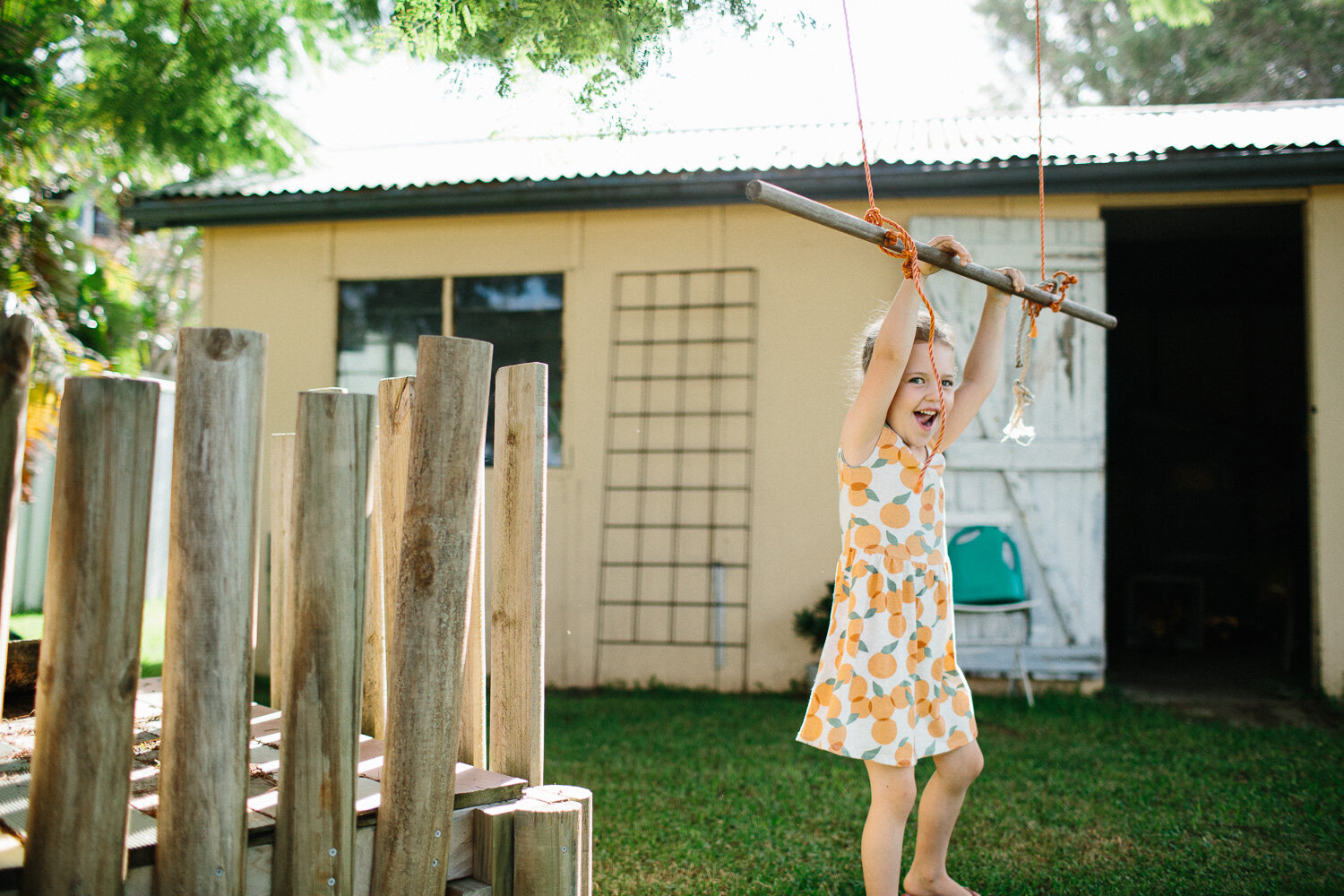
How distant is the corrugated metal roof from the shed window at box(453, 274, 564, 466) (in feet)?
2.18

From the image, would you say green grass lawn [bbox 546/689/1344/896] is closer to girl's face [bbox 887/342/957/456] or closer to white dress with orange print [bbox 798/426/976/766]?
white dress with orange print [bbox 798/426/976/766]

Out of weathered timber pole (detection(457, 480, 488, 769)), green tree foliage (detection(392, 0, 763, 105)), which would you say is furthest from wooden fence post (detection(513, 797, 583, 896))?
green tree foliage (detection(392, 0, 763, 105))

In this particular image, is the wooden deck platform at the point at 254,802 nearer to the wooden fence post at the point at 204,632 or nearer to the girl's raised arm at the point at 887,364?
the wooden fence post at the point at 204,632

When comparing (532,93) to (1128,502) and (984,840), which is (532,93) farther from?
(1128,502)

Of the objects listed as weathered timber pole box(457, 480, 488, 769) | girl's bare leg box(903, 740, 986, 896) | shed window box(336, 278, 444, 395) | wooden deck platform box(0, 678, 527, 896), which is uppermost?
shed window box(336, 278, 444, 395)

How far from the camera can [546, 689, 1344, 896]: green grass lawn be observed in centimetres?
274

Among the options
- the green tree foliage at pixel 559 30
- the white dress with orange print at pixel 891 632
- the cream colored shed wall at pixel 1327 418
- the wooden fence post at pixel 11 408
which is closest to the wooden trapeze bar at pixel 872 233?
the white dress with orange print at pixel 891 632

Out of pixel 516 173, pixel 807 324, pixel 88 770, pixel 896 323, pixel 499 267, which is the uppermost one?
pixel 516 173

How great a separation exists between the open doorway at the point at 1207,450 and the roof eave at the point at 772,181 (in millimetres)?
545

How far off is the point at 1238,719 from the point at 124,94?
6.91m

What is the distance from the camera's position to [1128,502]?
869 centimetres

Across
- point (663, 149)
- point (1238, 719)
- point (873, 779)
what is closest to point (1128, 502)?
point (1238, 719)

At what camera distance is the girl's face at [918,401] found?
235 cm

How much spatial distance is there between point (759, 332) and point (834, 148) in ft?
4.78
